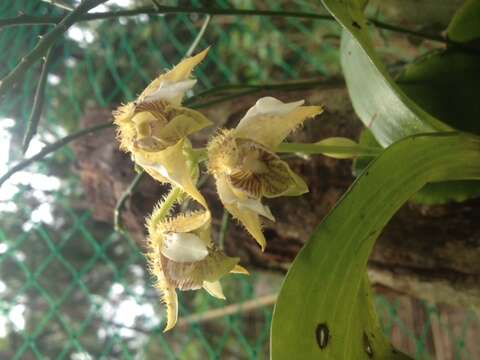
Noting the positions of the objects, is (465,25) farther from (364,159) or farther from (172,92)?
(172,92)

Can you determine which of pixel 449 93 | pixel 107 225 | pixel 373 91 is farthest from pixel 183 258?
pixel 107 225

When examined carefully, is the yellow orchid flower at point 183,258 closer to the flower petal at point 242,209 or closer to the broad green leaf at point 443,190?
the flower petal at point 242,209

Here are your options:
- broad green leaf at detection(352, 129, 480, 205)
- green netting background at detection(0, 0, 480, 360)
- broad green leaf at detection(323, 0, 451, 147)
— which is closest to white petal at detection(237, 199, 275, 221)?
broad green leaf at detection(323, 0, 451, 147)

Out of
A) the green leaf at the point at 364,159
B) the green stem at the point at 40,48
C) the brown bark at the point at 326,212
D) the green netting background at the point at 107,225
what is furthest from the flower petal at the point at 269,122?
the green netting background at the point at 107,225

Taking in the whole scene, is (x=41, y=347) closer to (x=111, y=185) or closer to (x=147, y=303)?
(x=147, y=303)

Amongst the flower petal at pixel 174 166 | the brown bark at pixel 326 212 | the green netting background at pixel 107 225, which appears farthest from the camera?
the green netting background at pixel 107 225

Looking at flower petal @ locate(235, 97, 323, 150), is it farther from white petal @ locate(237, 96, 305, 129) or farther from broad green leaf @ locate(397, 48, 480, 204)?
broad green leaf @ locate(397, 48, 480, 204)
